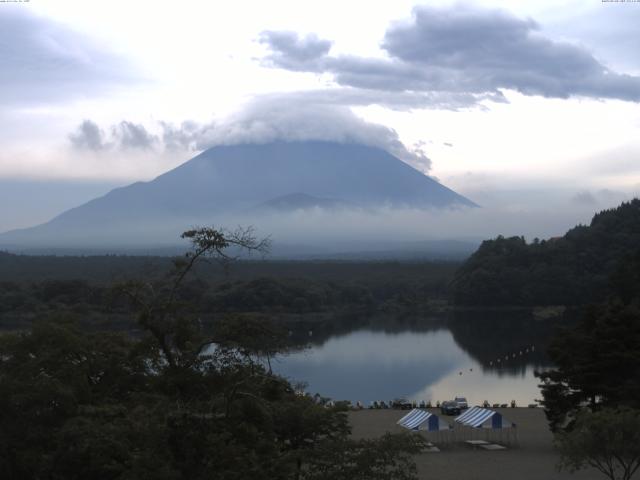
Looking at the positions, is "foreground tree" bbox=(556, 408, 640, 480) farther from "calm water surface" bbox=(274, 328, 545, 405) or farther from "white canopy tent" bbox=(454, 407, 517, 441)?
"calm water surface" bbox=(274, 328, 545, 405)

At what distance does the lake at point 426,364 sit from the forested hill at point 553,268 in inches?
344

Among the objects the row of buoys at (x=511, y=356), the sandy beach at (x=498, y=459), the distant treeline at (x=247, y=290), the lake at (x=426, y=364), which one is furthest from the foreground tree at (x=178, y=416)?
the row of buoys at (x=511, y=356)

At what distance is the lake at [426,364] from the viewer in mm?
22094

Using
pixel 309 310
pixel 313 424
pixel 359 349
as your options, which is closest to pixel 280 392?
pixel 313 424

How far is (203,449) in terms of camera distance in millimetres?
5562

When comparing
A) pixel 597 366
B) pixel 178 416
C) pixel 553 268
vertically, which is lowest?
pixel 597 366

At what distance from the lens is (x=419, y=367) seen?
26531 millimetres

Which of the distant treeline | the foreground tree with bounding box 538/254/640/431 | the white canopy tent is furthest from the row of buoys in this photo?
the foreground tree with bounding box 538/254/640/431

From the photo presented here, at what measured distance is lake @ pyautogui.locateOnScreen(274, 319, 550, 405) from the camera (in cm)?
2209

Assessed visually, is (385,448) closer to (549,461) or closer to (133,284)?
(133,284)

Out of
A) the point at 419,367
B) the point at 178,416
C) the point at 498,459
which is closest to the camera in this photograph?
the point at 178,416

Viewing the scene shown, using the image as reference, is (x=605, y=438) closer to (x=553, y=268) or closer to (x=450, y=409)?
(x=450, y=409)

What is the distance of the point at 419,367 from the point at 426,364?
65 centimetres

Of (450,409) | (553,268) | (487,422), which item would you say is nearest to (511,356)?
(450,409)
